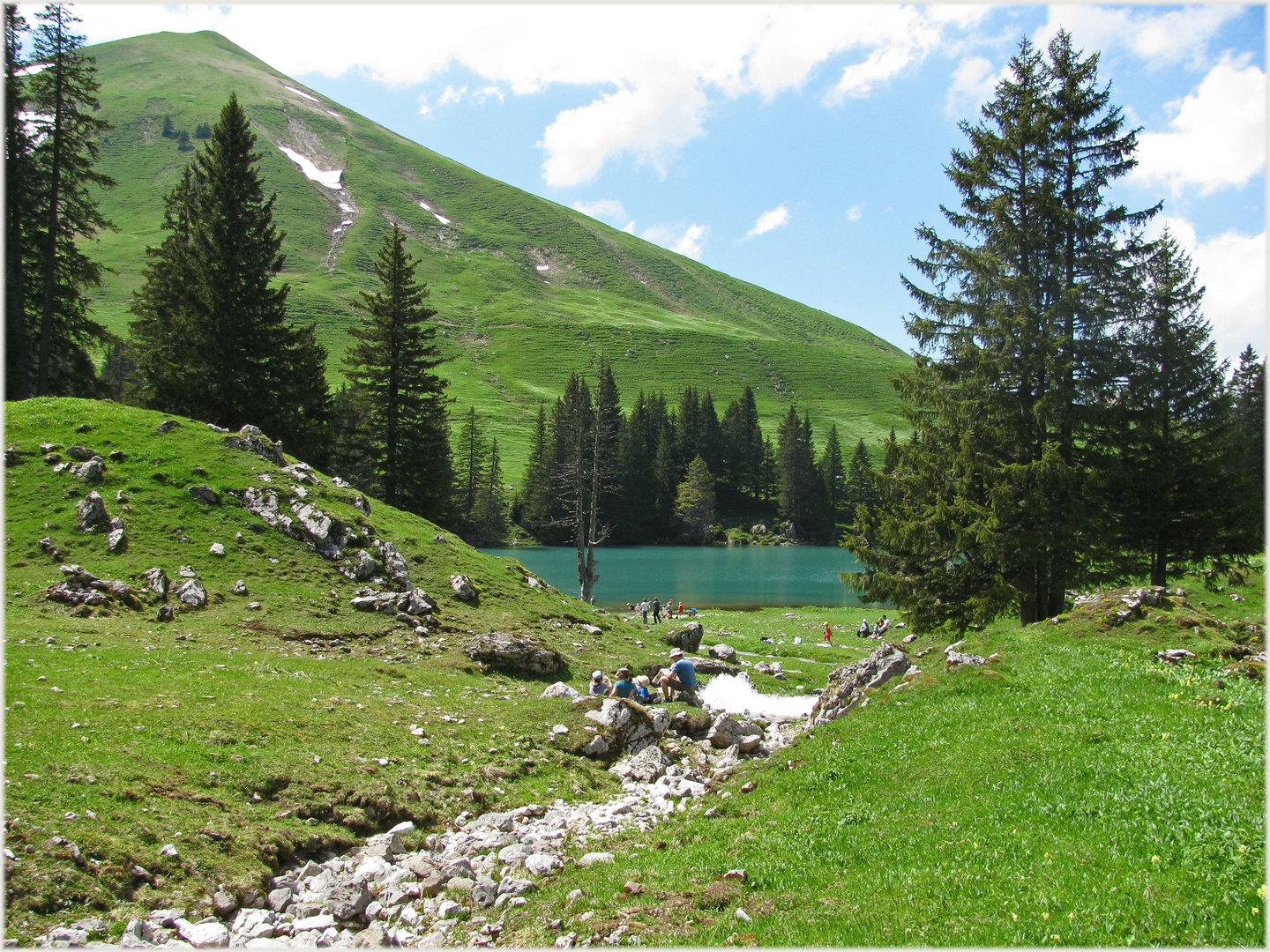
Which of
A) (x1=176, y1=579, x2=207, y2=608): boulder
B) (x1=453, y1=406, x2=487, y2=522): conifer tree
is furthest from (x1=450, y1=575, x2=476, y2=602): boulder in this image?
(x1=453, y1=406, x2=487, y2=522): conifer tree

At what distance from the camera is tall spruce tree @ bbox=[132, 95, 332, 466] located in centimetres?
3653

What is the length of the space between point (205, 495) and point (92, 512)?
10.5 feet

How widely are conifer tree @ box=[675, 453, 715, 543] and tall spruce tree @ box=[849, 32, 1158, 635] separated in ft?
337

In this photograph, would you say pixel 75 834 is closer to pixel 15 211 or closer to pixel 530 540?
pixel 15 211

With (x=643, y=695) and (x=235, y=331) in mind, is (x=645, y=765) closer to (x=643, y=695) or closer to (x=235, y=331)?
(x=643, y=695)

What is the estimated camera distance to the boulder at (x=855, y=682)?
16514mm

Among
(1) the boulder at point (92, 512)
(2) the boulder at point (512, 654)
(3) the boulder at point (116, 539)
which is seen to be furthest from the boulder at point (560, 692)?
(1) the boulder at point (92, 512)

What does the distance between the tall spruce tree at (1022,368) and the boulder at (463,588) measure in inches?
616

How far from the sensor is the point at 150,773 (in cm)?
999

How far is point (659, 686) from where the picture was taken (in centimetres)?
2086

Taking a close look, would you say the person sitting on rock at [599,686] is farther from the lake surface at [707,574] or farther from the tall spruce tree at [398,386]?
the lake surface at [707,574]

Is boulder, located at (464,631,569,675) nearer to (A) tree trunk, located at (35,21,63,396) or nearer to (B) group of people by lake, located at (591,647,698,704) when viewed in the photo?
(B) group of people by lake, located at (591,647,698,704)

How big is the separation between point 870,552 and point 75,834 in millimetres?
24292

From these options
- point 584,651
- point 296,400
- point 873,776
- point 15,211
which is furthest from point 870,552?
point 15,211
